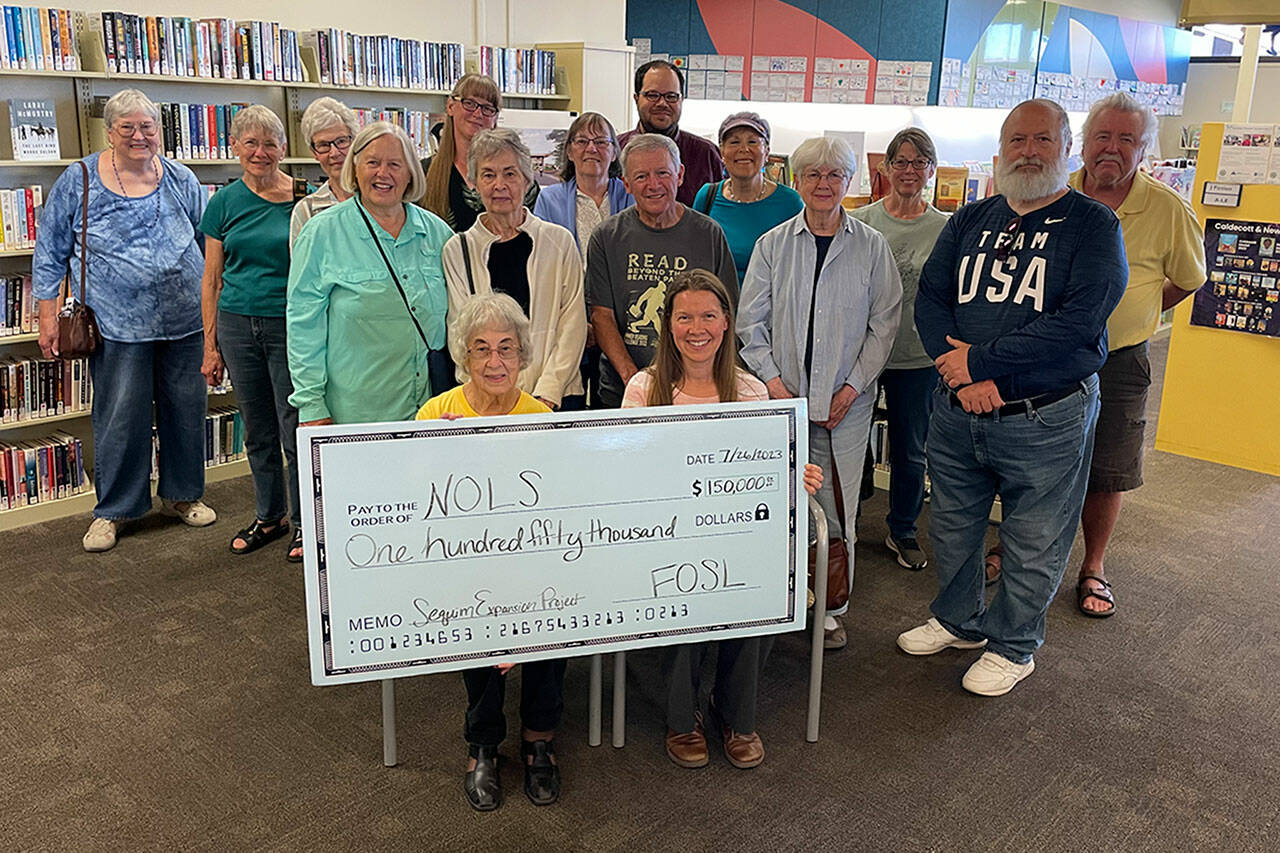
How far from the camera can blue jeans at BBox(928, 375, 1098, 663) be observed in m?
2.99

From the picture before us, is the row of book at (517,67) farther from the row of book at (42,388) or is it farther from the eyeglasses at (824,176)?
the eyeglasses at (824,176)

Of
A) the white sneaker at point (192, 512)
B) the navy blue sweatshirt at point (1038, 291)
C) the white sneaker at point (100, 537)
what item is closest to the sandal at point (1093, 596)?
the navy blue sweatshirt at point (1038, 291)

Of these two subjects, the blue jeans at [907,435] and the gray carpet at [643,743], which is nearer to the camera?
the gray carpet at [643,743]

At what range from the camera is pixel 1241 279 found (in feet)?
17.4

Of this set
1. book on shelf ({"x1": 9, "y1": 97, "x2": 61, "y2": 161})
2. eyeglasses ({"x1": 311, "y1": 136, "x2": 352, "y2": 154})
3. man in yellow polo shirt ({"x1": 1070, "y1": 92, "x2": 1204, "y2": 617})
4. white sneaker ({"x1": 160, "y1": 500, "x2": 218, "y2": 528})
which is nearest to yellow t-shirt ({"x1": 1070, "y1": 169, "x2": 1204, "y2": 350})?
man in yellow polo shirt ({"x1": 1070, "y1": 92, "x2": 1204, "y2": 617})

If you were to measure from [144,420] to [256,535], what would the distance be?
674 mm

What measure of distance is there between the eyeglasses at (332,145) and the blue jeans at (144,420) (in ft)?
3.62

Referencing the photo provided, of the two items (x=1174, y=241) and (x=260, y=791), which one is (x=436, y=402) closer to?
(x=260, y=791)

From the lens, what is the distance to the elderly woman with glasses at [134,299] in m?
3.99

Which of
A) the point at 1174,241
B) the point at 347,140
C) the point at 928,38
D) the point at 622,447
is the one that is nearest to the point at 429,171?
the point at 347,140

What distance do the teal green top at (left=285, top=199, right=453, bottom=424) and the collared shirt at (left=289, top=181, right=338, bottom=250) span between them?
0.54 metres

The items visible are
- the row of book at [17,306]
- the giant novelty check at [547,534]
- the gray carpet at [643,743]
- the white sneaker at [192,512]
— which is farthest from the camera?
the white sneaker at [192,512]

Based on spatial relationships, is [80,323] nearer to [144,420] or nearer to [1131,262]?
[144,420]

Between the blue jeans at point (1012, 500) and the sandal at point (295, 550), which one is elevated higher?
the blue jeans at point (1012, 500)
